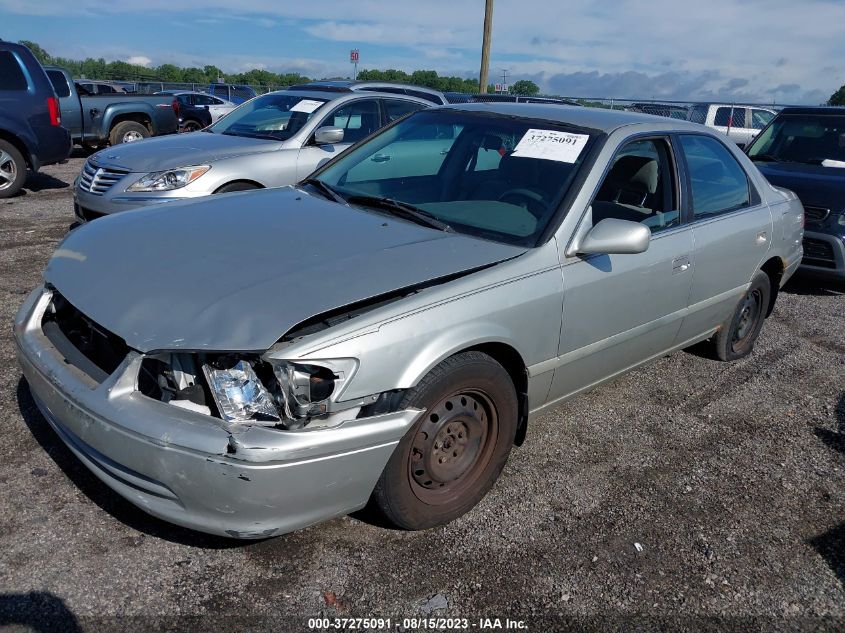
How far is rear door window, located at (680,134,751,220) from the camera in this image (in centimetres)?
409

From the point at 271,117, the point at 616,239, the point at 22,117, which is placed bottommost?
the point at 22,117

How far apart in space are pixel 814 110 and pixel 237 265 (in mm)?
7487

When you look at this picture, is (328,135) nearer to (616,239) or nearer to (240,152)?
(240,152)

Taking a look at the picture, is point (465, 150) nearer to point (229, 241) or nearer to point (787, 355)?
point (229, 241)

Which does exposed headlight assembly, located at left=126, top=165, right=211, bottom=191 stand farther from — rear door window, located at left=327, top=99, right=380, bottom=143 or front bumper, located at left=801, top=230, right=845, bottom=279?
front bumper, located at left=801, top=230, right=845, bottom=279

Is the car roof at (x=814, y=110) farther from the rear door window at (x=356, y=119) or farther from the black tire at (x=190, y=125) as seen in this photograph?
the black tire at (x=190, y=125)

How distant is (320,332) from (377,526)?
3.21 feet

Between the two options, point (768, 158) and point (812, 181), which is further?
point (768, 158)

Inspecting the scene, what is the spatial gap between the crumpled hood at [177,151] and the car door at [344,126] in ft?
1.00

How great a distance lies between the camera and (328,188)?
3.92 metres

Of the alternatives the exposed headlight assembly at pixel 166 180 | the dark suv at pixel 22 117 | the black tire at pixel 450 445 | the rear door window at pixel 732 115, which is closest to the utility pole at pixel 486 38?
the rear door window at pixel 732 115

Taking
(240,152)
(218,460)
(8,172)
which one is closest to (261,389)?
(218,460)

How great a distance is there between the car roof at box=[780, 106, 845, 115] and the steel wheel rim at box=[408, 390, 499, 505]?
6873 mm

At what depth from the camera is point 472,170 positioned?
3.74 metres
